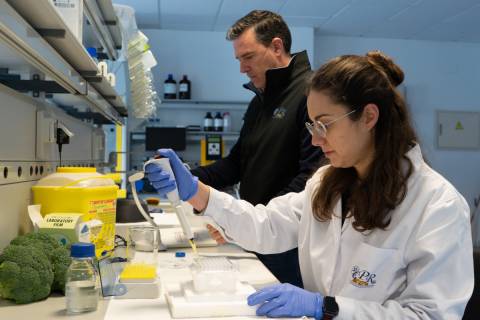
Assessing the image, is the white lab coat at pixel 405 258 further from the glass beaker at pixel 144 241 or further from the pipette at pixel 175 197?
the glass beaker at pixel 144 241

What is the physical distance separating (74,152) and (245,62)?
95 cm

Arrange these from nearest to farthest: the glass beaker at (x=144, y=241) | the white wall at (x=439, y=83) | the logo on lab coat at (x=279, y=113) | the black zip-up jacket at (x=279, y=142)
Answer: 1. the glass beaker at (x=144, y=241)
2. the black zip-up jacket at (x=279, y=142)
3. the logo on lab coat at (x=279, y=113)
4. the white wall at (x=439, y=83)

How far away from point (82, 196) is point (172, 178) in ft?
0.82

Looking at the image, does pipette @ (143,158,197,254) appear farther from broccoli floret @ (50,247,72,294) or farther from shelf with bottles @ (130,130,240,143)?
shelf with bottles @ (130,130,240,143)

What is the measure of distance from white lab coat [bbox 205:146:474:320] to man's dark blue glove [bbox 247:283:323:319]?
59mm

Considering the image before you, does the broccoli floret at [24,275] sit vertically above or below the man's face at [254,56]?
below

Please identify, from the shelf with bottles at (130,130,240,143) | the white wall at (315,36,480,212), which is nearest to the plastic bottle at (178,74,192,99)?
the shelf with bottles at (130,130,240,143)

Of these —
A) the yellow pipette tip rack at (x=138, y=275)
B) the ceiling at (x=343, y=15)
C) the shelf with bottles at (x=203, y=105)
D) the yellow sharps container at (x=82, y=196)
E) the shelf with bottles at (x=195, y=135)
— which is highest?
the ceiling at (x=343, y=15)

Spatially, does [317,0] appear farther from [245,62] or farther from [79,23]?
[79,23]

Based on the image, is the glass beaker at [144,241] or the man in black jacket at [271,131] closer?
the glass beaker at [144,241]

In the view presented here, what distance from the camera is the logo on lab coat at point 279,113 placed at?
6.31 feet

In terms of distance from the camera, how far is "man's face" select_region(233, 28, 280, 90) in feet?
6.81

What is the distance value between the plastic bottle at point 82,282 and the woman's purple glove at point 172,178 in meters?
0.38

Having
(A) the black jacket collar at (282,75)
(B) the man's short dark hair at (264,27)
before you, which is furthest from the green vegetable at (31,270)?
(B) the man's short dark hair at (264,27)
